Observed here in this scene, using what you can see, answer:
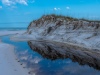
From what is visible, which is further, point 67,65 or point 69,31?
point 69,31

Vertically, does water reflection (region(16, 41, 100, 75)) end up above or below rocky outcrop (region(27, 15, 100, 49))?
below

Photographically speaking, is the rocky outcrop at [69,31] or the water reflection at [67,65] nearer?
the water reflection at [67,65]

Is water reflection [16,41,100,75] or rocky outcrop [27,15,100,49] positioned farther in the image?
rocky outcrop [27,15,100,49]

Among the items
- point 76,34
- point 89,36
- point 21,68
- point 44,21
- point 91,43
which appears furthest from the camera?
point 44,21

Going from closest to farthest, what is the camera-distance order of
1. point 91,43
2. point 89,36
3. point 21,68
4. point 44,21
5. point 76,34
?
1. point 21,68
2. point 91,43
3. point 89,36
4. point 76,34
5. point 44,21

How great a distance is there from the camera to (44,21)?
1916 inches

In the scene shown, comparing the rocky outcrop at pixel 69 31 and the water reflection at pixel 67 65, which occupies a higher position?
the rocky outcrop at pixel 69 31

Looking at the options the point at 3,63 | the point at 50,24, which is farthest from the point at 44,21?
the point at 3,63

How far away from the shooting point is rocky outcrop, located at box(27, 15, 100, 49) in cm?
2905

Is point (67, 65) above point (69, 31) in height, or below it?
below

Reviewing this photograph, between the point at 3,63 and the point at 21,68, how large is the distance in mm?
2468

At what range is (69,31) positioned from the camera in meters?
36.4

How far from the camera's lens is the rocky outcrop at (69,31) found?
29.0 meters

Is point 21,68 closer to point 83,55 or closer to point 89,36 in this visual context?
point 83,55
